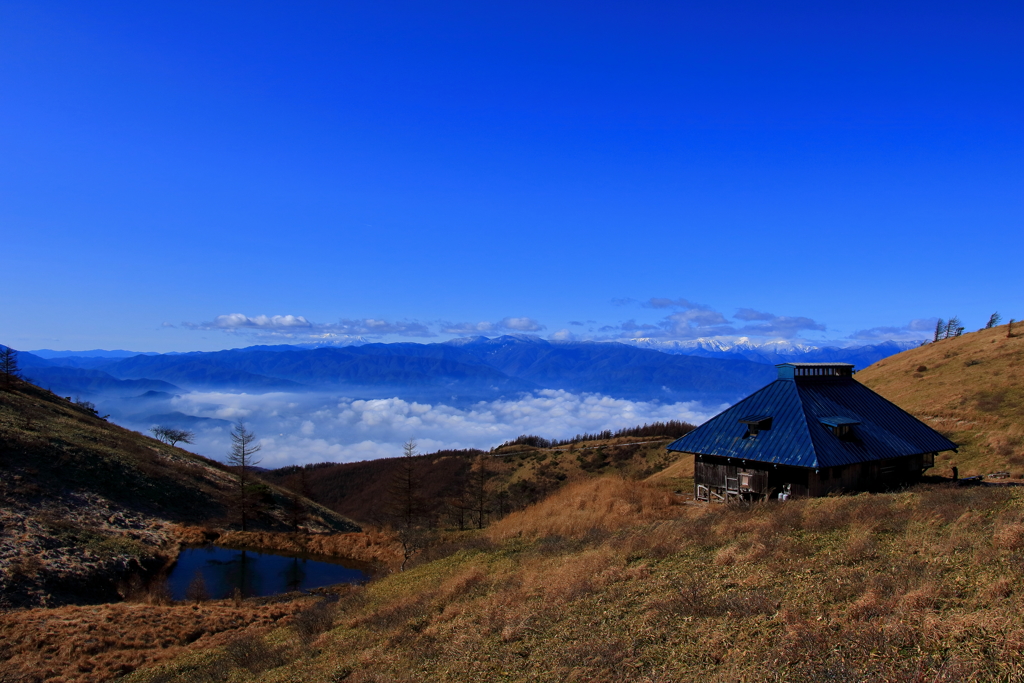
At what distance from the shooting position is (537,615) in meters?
13.7

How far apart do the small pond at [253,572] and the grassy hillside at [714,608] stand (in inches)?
276

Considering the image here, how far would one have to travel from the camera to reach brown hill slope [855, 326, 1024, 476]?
108 feet

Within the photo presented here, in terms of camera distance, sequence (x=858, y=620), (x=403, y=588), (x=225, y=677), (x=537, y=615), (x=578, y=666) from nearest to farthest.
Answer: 1. (x=858, y=620)
2. (x=578, y=666)
3. (x=537, y=615)
4. (x=225, y=677)
5. (x=403, y=588)

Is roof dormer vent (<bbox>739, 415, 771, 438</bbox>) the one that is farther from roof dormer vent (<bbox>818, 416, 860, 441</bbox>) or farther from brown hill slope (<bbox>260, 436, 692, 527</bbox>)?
brown hill slope (<bbox>260, 436, 692, 527</bbox>)

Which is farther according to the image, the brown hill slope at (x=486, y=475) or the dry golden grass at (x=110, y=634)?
the brown hill slope at (x=486, y=475)

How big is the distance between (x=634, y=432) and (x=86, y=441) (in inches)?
3250

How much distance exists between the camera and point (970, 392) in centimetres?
4388

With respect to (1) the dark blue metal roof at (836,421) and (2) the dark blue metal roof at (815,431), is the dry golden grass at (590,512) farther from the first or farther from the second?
(1) the dark blue metal roof at (836,421)

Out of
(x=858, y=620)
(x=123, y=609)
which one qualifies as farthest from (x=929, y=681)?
(x=123, y=609)

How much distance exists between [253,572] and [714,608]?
24.6 m

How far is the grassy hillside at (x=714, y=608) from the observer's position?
884cm

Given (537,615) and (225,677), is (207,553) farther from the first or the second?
(537,615)

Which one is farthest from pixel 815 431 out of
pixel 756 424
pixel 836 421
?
pixel 756 424

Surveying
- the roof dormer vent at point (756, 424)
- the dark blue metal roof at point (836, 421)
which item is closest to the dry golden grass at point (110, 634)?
the roof dormer vent at point (756, 424)
